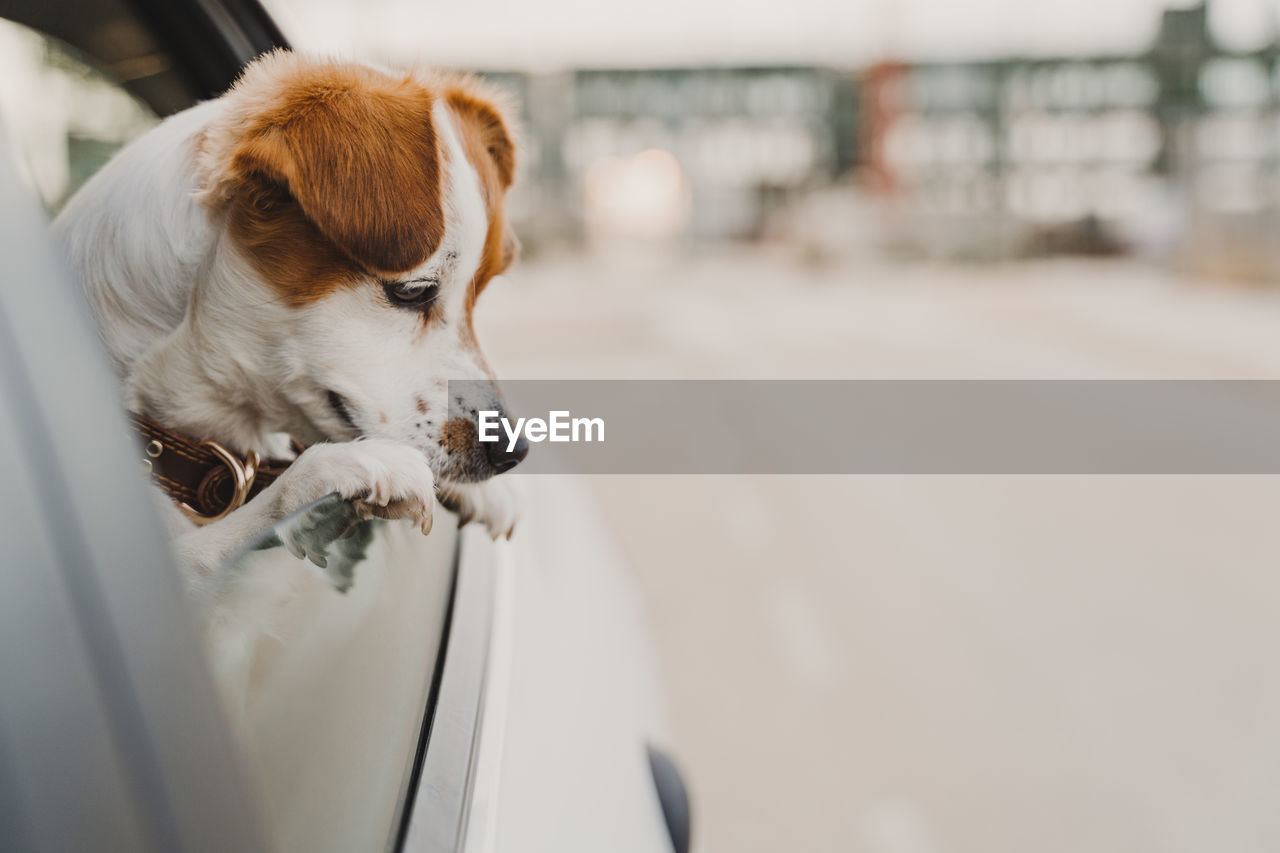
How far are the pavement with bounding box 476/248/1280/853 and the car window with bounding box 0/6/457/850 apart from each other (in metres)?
0.85

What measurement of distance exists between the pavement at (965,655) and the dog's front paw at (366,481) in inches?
34.7

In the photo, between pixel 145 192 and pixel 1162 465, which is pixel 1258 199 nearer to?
pixel 1162 465

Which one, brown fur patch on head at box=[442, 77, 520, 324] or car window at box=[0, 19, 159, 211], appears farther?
car window at box=[0, 19, 159, 211]

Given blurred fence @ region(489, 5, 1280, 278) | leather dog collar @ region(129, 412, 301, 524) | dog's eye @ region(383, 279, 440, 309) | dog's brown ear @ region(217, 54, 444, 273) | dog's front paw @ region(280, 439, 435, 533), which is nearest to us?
dog's front paw @ region(280, 439, 435, 533)

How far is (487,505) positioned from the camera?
1.79 m

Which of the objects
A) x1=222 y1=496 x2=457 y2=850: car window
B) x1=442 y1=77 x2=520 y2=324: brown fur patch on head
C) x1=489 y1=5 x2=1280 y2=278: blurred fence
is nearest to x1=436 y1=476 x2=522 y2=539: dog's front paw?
x1=222 y1=496 x2=457 y2=850: car window

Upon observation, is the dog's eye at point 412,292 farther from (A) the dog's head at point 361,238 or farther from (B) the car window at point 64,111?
(B) the car window at point 64,111

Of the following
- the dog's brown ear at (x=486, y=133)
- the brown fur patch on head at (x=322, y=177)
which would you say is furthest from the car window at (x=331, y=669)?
the dog's brown ear at (x=486, y=133)

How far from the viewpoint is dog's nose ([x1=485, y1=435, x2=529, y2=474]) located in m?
1.74

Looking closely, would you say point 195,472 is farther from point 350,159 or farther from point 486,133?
point 486,133

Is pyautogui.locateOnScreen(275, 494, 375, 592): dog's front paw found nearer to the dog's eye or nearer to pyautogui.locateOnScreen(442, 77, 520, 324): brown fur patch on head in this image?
the dog's eye

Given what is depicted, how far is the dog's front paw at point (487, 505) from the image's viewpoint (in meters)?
1.78

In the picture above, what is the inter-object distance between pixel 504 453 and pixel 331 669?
1.58 ft

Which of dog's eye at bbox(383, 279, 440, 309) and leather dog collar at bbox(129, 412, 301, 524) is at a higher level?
dog's eye at bbox(383, 279, 440, 309)
